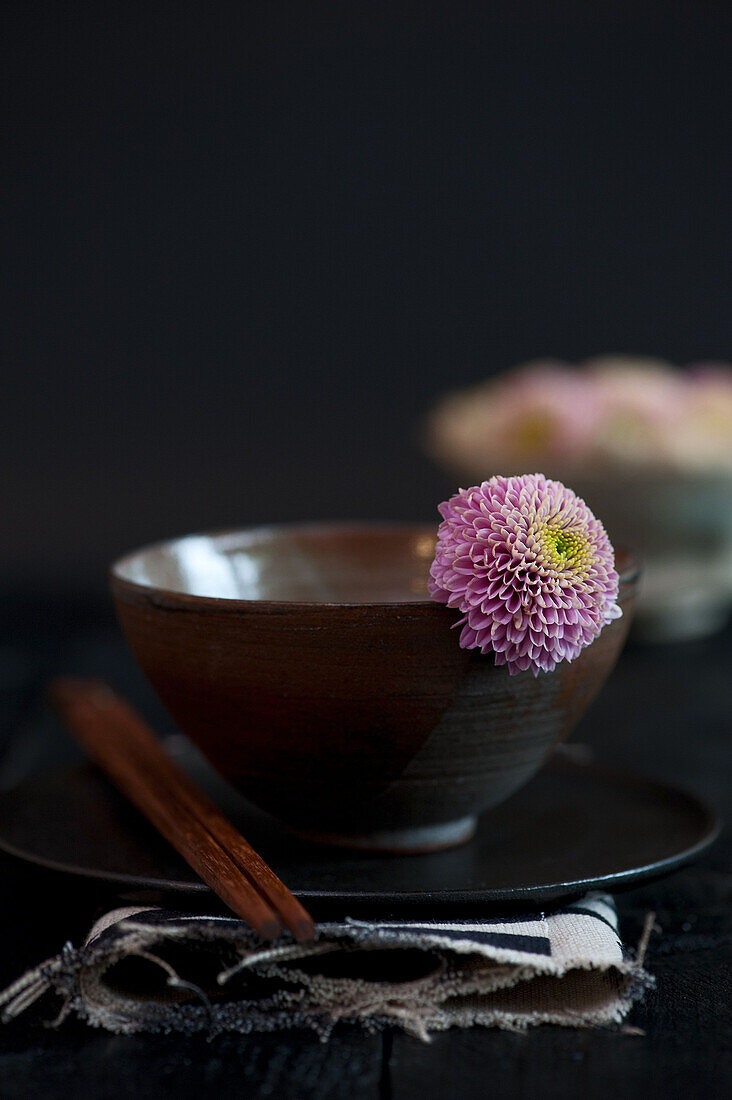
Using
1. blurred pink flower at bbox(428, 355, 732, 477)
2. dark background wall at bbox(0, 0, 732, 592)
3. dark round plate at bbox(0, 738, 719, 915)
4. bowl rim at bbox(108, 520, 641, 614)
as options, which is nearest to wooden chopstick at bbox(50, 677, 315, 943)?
dark round plate at bbox(0, 738, 719, 915)

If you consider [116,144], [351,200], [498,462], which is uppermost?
[116,144]

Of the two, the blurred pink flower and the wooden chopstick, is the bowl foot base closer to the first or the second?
the wooden chopstick

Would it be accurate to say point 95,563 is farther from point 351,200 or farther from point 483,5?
point 483,5

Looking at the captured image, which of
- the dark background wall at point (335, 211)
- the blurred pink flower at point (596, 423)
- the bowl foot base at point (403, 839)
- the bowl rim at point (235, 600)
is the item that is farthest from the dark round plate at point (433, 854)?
the dark background wall at point (335, 211)

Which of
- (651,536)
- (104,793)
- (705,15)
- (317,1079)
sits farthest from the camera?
(705,15)

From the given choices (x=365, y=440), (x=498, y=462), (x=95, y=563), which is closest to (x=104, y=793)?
(x=498, y=462)

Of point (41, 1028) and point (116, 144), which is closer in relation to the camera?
point (41, 1028)
